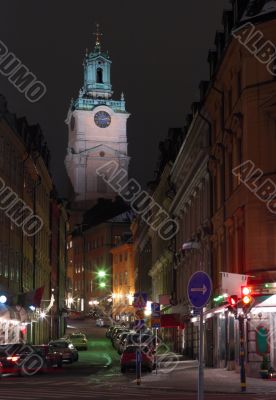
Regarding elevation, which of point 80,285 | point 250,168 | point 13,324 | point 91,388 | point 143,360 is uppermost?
point 80,285

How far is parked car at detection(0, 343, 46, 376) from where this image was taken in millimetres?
37906

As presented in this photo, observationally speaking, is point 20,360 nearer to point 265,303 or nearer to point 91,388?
point 91,388

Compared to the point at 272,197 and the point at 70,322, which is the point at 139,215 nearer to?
the point at 70,322

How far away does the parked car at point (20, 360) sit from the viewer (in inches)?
1492

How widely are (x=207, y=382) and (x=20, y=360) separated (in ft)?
34.4

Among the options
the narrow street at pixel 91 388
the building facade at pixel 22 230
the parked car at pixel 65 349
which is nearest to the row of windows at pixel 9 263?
the building facade at pixel 22 230

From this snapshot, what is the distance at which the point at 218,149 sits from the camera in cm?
4247

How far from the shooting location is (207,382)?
32125 millimetres

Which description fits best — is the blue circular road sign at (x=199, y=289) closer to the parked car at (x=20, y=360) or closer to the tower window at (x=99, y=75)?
the parked car at (x=20, y=360)

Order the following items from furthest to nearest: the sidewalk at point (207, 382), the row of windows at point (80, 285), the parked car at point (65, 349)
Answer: the row of windows at point (80, 285) < the parked car at point (65, 349) < the sidewalk at point (207, 382)

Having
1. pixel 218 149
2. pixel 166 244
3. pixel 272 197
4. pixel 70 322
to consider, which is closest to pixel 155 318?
pixel 272 197

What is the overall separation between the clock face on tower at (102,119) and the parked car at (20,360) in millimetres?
126683

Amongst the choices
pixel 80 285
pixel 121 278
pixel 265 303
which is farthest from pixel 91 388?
pixel 80 285

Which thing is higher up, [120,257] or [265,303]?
[120,257]
